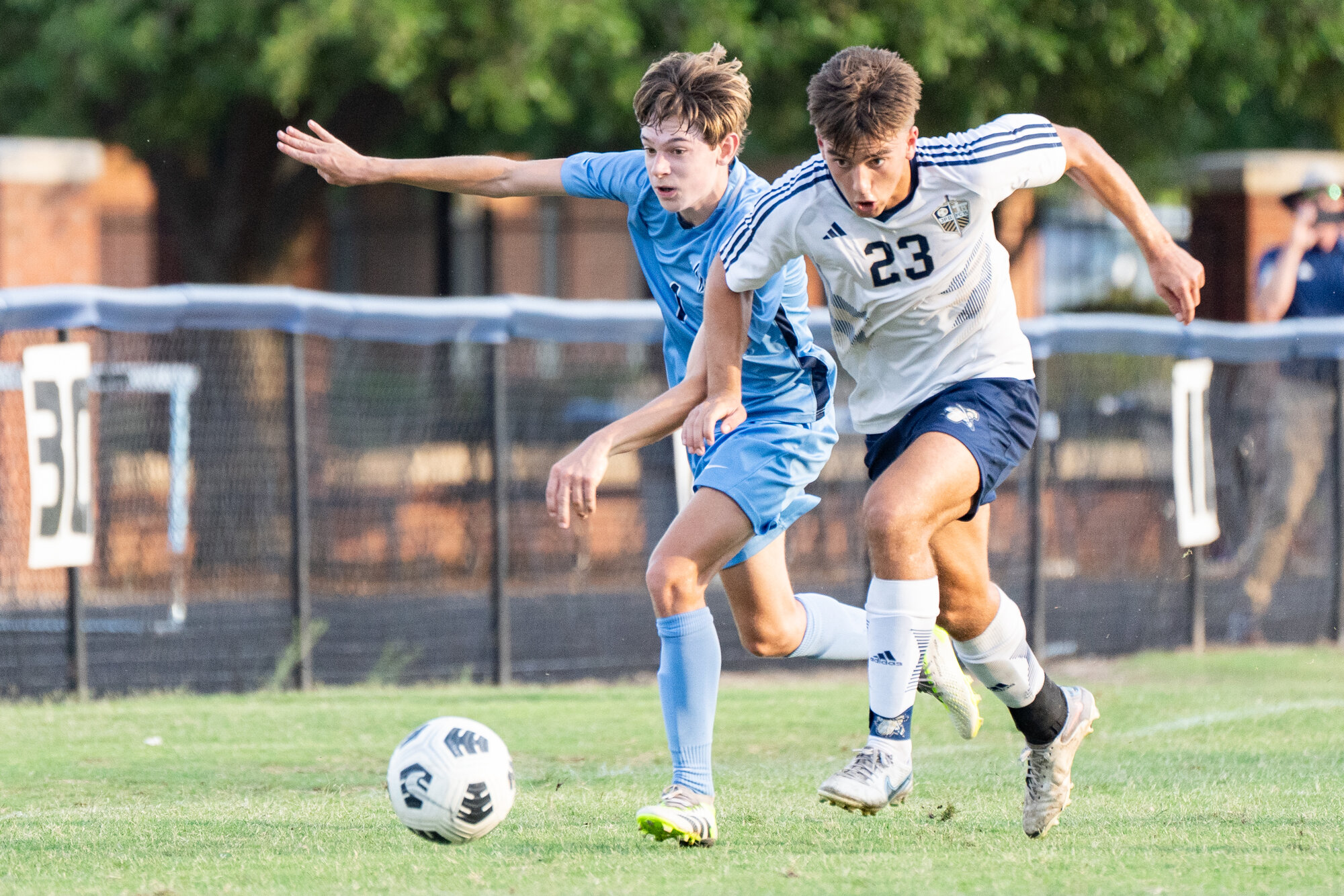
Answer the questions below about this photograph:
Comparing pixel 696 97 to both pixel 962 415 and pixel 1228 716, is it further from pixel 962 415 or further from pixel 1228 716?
pixel 1228 716

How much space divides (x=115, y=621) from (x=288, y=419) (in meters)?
1.63

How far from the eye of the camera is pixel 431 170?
5449mm

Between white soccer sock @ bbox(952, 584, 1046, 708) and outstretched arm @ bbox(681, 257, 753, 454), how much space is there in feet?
3.31

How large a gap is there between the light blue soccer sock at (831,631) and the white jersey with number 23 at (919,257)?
93 cm

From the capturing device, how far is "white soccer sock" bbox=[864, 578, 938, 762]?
469 cm

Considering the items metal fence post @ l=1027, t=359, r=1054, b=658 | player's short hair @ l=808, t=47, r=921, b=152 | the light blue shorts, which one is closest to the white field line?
metal fence post @ l=1027, t=359, r=1054, b=658

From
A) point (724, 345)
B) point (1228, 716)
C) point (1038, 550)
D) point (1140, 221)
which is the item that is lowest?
point (1228, 716)

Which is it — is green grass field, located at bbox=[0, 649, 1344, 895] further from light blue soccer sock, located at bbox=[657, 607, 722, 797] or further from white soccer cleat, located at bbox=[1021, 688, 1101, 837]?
light blue soccer sock, located at bbox=[657, 607, 722, 797]

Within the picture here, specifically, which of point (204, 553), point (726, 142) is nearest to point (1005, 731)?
point (726, 142)

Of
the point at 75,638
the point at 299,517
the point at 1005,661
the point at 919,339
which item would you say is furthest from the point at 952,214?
the point at 75,638

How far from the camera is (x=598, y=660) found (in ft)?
32.0

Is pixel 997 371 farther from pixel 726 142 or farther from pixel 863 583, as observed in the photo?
pixel 863 583

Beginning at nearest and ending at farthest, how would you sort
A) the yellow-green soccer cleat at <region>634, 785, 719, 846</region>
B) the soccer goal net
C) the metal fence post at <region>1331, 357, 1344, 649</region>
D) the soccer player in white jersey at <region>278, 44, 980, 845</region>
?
the yellow-green soccer cleat at <region>634, 785, 719, 846</region>, the soccer player in white jersey at <region>278, 44, 980, 845</region>, the soccer goal net, the metal fence post at <region>1331, 357, 1344, 649</region>

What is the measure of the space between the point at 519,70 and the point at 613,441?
8666 mm
